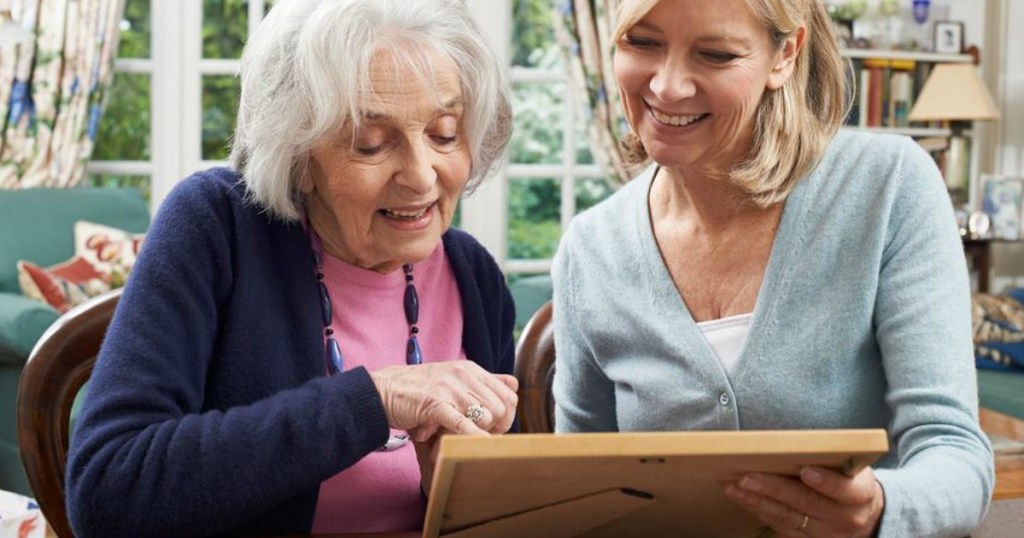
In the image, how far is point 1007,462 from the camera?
3012mm

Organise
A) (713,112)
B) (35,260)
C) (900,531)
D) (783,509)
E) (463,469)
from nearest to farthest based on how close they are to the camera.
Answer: (463,469)
(783,509)
(900,531)
(713,112)
(35,260)

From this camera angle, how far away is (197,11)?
500 centimetres

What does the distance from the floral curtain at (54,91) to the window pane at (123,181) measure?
238 mm

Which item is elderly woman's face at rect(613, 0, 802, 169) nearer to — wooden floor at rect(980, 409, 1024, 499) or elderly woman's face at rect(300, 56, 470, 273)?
elderly woman's face at rect(300, 56, 470, 273)

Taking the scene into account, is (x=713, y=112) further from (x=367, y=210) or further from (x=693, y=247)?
(x=367, y=210)

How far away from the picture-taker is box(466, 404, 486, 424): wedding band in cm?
126

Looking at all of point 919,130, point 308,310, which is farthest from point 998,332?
point 308,310

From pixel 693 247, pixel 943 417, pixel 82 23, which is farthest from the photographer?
pixel 82 23

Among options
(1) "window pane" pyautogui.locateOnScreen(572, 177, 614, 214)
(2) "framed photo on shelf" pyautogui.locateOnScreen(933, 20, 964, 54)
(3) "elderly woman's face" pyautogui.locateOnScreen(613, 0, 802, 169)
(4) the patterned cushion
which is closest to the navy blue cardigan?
(3) "elderly woman's face" pyautogui.locateOnScreen(613, 0, 802, 169)

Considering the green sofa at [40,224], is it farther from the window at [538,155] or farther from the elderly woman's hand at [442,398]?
the elderly woman's hand at [442,398]

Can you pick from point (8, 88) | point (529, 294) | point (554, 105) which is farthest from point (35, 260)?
point (554, 105)

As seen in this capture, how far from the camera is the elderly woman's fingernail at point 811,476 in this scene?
1006 millimetres

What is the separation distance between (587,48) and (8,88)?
2177mm

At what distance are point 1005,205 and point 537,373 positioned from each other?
4360 millimetres
